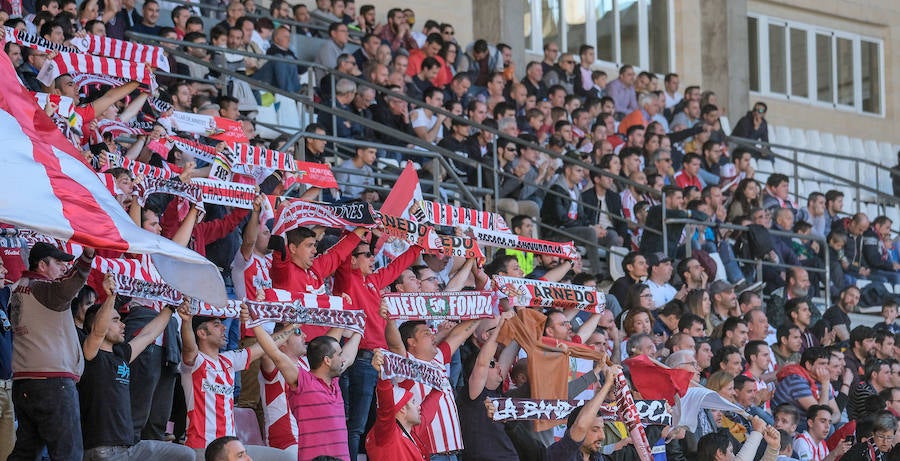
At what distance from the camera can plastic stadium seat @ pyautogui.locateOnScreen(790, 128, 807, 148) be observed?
74.8ft

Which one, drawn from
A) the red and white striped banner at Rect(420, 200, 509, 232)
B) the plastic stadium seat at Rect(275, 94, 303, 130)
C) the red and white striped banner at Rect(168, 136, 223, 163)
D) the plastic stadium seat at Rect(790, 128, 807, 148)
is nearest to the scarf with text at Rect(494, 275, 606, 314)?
the red and white striped banner at Rect(420, 200, 509, 232)

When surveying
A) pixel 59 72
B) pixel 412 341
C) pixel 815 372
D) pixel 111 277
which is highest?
pixel 59 72

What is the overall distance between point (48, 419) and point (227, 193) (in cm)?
263

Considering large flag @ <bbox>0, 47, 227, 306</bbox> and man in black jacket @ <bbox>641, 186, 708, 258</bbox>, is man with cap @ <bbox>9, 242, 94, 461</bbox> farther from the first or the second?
man in black jacket @ <bbox>641, 186, 708, 258</bbox>

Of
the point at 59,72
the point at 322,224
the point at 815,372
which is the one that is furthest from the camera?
the point at 815,372

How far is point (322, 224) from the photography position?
10109 mm

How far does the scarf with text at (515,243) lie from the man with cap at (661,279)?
246 centimetres

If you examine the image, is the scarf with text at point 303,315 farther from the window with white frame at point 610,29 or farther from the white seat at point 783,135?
the white seat at point 783,135

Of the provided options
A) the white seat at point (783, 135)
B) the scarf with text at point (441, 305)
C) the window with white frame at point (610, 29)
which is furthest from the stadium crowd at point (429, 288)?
the window with white frame at point (610, 29)

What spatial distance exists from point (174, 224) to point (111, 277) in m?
2.15

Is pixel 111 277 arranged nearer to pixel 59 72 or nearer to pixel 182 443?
pixel 182 443

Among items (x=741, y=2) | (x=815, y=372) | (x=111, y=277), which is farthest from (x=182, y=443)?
(x=741, y=2)

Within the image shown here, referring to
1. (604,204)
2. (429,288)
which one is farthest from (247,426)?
(604,204)

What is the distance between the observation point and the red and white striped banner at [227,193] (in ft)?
33.6
